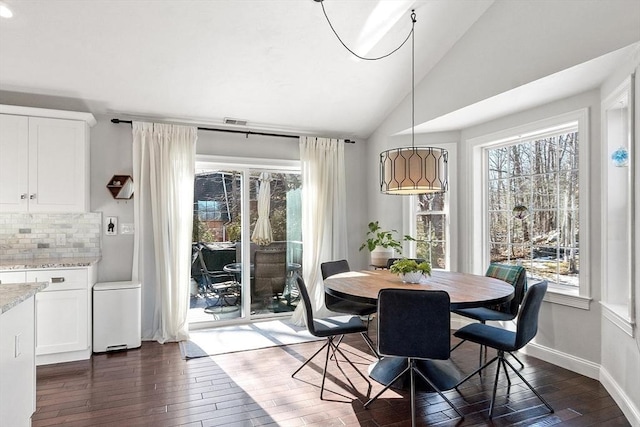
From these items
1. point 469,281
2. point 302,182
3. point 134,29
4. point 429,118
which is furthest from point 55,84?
point 469,281

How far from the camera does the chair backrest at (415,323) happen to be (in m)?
2.32

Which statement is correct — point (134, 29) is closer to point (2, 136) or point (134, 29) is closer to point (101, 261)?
point (2, 136)

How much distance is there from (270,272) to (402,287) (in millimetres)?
2476

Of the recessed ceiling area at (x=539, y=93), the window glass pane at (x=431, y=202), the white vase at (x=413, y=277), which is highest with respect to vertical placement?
the recessed ceiling area at (x=539, y=93)

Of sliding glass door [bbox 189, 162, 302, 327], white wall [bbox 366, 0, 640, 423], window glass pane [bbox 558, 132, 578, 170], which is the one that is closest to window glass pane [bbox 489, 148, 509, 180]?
white wall [bbox 366, 0, 640, 423]

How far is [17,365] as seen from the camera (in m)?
2.00

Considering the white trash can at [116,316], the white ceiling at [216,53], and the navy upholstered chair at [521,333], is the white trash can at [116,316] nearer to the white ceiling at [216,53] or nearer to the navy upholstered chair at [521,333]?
the white ceiling at [216,53]

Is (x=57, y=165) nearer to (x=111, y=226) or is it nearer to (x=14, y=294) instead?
(x=111, y=226)

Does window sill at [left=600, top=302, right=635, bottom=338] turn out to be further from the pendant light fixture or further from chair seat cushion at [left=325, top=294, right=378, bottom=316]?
chair seat cushion at [left=325, top=294, right=378, bottom=316]

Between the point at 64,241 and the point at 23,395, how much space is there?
232 centimetres

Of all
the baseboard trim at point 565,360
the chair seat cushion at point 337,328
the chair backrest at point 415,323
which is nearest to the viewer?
the chair backrest at point 415,323

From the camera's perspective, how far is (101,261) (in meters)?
4.14

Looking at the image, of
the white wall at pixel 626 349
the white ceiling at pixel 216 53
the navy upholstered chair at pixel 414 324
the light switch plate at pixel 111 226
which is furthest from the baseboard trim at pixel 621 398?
the light switch plate at pixel 111 226

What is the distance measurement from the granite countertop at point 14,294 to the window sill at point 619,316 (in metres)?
3.64
